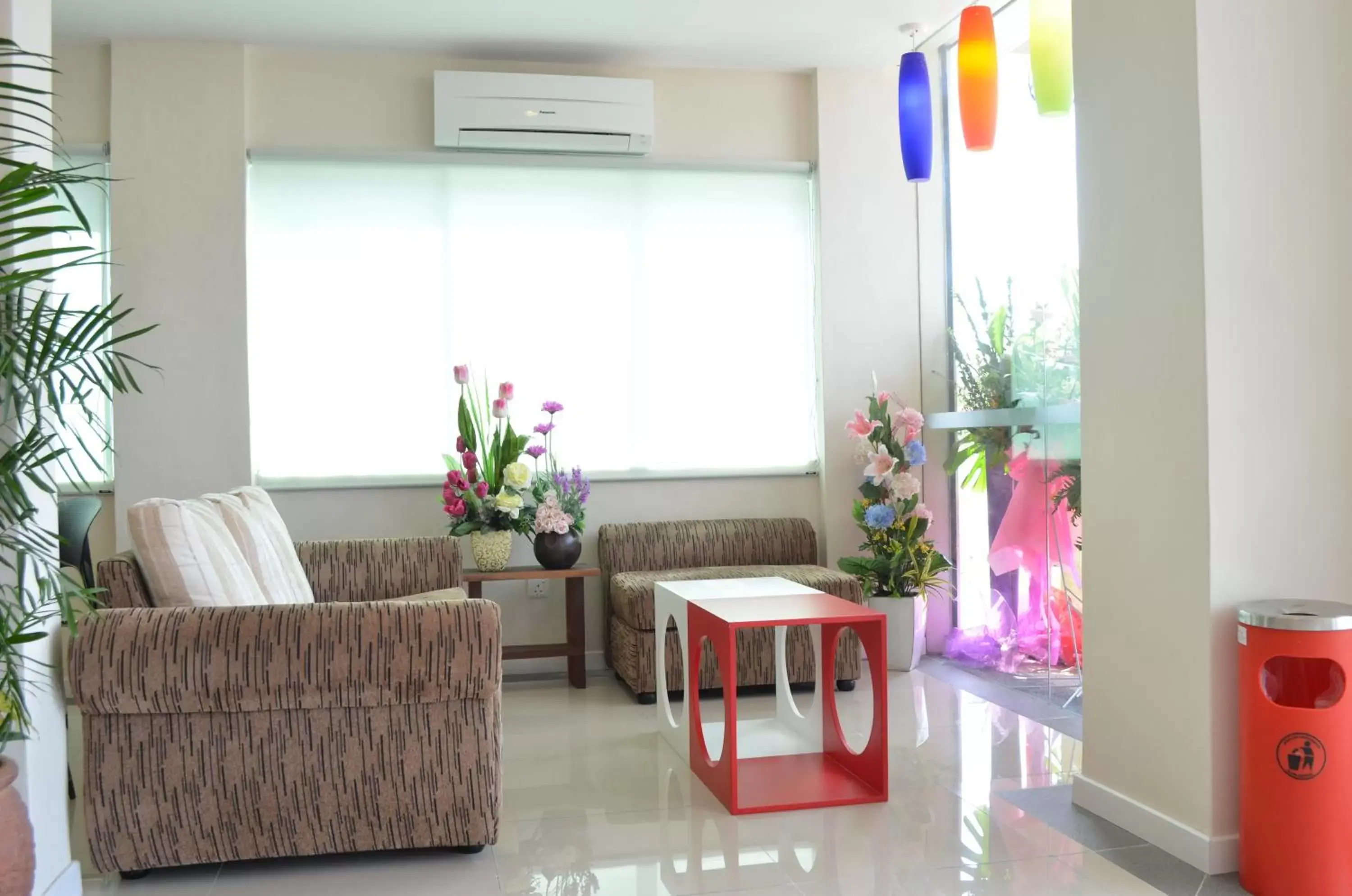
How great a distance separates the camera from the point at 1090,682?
308 cm

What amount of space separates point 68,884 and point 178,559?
740 mm

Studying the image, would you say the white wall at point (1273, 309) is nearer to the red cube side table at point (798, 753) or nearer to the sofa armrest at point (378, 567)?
the red cube side table at point (798, 753)

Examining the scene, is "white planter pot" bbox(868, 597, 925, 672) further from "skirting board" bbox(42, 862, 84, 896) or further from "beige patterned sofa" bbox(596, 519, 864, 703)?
"skirting board" bbox(42, 862, 84, 896)

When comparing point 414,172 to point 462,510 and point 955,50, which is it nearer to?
point 462,510

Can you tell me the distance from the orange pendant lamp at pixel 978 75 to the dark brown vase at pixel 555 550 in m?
2.18

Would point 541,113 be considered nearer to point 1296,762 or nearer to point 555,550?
point 555,550

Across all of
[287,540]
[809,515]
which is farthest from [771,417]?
[287,540]

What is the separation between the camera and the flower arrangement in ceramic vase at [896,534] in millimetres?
4930

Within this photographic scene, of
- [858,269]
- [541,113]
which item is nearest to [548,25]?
[541,113]

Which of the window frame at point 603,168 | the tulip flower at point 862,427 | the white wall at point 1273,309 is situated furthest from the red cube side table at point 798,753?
the window frame at point 603,168

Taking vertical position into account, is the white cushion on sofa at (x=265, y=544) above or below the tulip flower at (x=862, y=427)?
below

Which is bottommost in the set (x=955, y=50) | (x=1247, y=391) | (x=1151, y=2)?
(x=1247, y=391)

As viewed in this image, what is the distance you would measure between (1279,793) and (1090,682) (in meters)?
0.69

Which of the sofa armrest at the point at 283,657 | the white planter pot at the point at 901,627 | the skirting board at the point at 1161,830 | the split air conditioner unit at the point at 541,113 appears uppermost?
the split air conditioner unit at the point at 541,113
